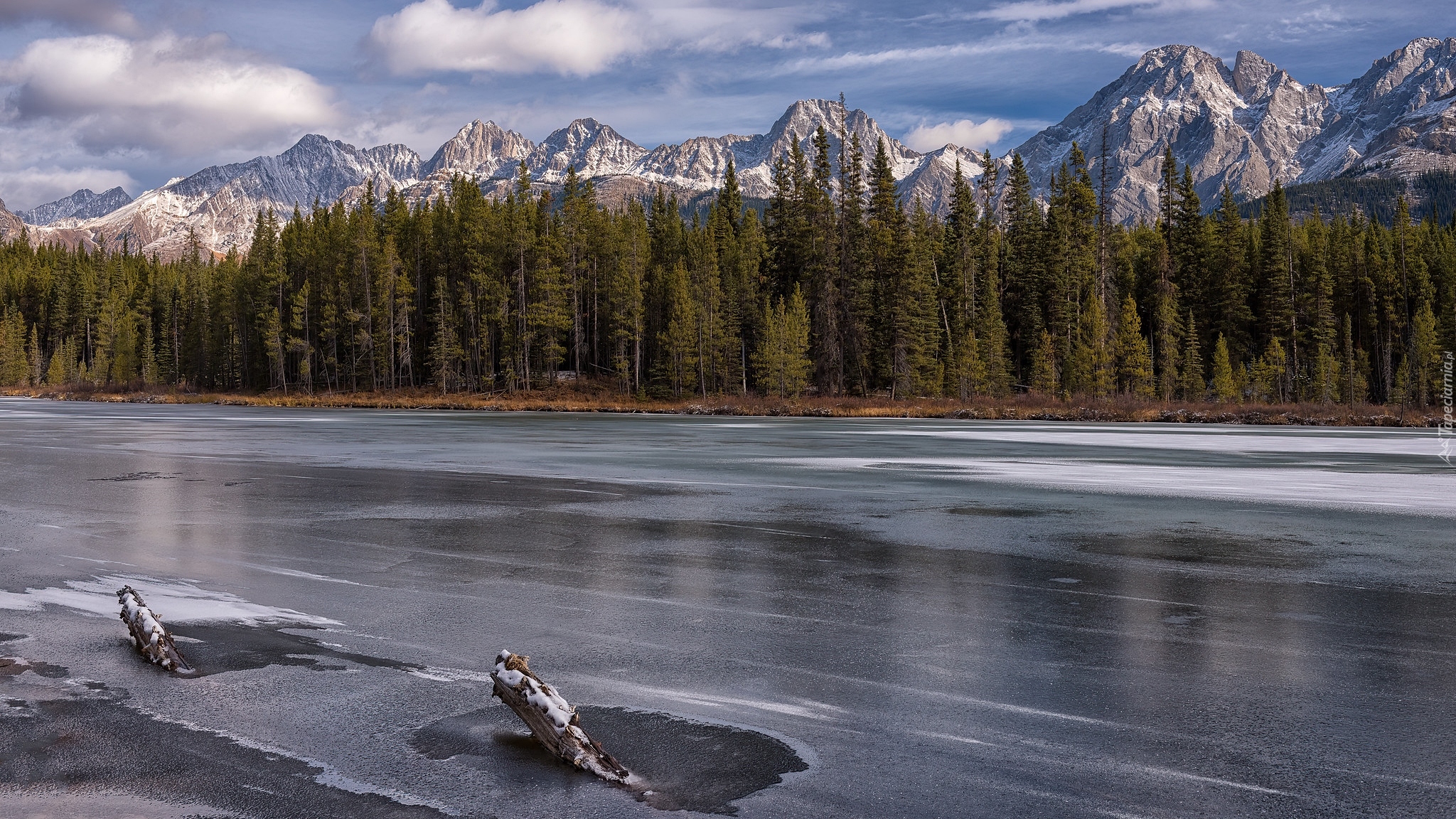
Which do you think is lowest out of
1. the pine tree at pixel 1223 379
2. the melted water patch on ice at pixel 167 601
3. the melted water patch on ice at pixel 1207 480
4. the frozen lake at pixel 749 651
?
the melted water patch on ice at pixel 1207 480

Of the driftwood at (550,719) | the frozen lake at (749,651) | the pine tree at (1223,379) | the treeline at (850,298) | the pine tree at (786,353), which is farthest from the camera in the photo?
the treeline at (850,298)

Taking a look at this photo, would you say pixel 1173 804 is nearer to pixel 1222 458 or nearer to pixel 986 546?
pixel 986 546

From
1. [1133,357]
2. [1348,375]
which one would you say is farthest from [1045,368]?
[1348,375]

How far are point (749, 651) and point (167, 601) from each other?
16.1 ft

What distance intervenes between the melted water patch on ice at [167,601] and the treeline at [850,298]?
63.2 metres

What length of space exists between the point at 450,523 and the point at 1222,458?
744 inches

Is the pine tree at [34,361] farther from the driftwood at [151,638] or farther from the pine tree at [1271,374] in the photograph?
the driftwood at [151,638]

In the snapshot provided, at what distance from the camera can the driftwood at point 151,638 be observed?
6.23 m

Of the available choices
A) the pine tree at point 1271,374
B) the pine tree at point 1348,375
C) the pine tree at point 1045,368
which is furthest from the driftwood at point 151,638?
the pine tree at point 1348,375

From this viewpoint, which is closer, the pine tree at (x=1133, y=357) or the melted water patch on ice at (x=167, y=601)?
the melted water patch on ice at (x=167, y=601)

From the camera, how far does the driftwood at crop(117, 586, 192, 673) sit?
20.5 feet

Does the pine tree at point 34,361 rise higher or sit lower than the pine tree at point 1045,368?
higher

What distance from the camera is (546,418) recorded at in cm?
5309

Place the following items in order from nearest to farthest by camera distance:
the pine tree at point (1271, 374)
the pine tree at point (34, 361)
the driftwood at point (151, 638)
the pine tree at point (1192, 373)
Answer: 1. the driftwood at point (151, 638)
2. the pine tree at point (1271, 374)
3. the pine tree at point (1192, 373)
4. the pine tree at point (34, 361)
